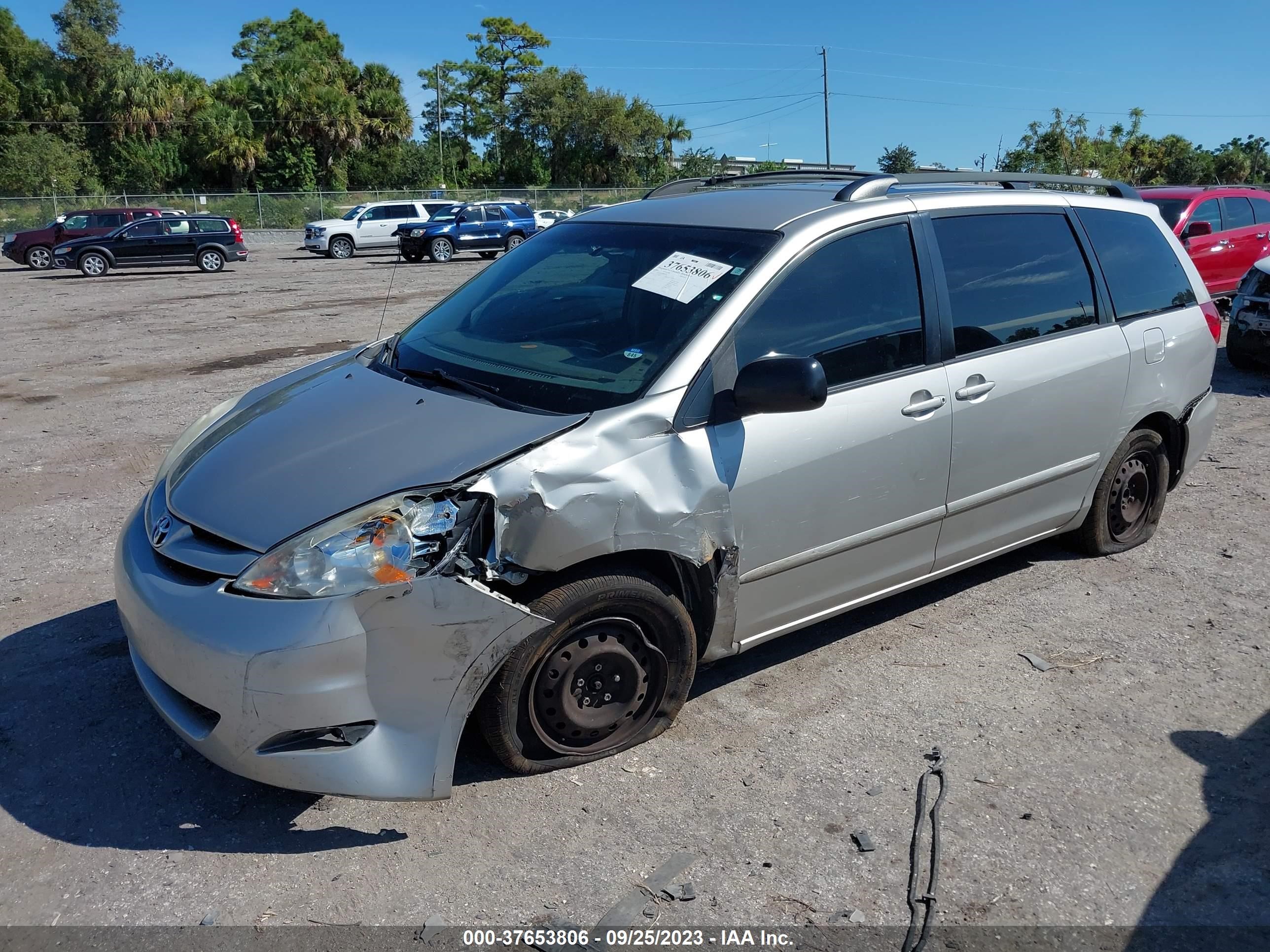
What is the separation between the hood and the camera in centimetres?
297

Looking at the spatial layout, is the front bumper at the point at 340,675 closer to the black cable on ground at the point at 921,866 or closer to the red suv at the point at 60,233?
the black cable on ground at the point at 921,866

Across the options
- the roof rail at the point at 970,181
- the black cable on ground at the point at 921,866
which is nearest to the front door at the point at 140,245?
the roof rail at the point at 970,181

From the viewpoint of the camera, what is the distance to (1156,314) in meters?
5.02

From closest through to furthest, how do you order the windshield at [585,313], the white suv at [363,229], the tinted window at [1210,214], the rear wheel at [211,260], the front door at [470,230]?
the windshield at [585,313], the tinted window at [1210,214], the rear wheel at [211,260], the front door at [470,230], the white suv at [363,229]

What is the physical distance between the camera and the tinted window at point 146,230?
27031 millimetres

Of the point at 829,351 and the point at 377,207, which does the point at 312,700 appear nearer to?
the point at 829,351

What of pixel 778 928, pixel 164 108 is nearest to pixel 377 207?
pixel 164 108

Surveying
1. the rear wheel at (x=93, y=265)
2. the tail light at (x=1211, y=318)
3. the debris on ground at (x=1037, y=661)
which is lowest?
the debris on ground at (x=1037, y=661)

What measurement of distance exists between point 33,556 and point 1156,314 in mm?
5826

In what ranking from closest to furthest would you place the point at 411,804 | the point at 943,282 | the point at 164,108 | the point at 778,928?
the point at 778,928 → the point at 411,804 → the point at 943,282 → the point at 164,108

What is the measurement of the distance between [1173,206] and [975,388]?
1076 centimetres

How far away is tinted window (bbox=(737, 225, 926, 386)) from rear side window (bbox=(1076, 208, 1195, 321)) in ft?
4.78

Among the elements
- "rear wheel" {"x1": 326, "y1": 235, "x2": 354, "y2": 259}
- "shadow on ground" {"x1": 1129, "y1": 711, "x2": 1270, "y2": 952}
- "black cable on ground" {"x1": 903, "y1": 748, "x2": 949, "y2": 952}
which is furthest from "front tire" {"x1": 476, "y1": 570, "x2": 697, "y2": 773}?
"rear wheel" {"x1": 326, "y1": 235, "x2": 354, "y2": 259}

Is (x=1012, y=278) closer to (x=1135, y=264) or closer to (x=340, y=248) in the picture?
(x=1135, y=264)
